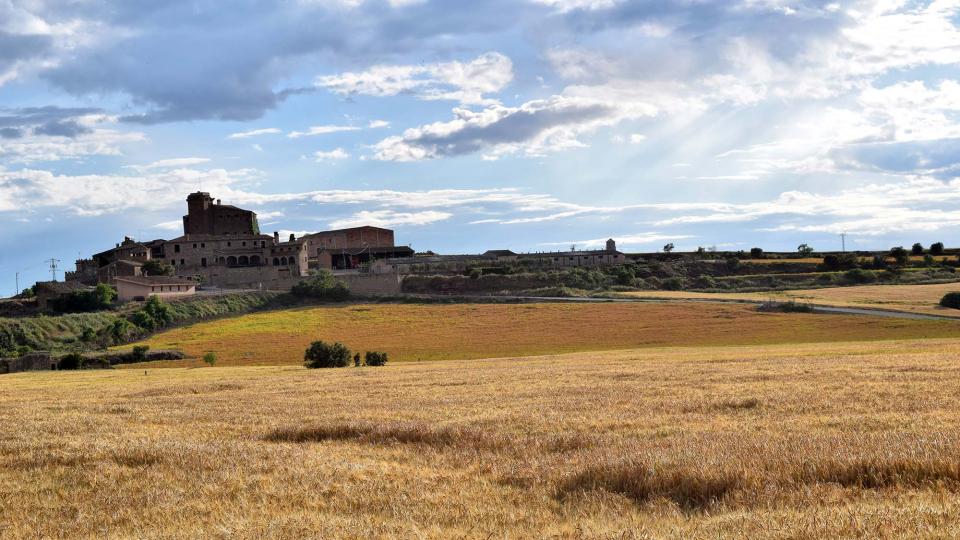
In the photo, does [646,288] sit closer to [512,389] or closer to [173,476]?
[512,389]

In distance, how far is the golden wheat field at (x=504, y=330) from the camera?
71438mm

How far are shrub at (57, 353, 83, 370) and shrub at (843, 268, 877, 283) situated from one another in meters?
106

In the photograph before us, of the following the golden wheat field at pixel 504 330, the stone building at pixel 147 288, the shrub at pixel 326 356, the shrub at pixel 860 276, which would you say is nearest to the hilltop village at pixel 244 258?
the stone building at pixel 147 288

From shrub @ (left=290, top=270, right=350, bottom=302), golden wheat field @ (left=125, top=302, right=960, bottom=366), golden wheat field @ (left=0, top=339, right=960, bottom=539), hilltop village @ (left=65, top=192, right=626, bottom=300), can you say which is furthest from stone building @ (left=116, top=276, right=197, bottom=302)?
golden wheat field @ (left=0, top=339, right=960, bottom=539)

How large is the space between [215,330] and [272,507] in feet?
301

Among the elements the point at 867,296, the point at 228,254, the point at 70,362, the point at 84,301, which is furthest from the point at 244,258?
the point at 867,296

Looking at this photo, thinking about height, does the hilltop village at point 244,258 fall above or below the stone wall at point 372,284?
above

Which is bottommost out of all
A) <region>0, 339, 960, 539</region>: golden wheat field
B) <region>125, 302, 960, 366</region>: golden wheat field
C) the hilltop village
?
<region>125, 302, 960, 366</region>: golden wheat field

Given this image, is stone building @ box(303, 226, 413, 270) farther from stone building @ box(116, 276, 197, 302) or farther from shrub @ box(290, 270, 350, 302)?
stone building @ box(116, 276, 197, 302)

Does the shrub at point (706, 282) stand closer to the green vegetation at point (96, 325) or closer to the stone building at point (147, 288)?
the green vegetation at point (96, 325)

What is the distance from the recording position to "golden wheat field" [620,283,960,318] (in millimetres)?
92312

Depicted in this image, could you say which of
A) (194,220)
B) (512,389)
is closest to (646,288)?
(194,220)

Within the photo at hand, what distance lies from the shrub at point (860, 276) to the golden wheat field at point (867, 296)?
808cm

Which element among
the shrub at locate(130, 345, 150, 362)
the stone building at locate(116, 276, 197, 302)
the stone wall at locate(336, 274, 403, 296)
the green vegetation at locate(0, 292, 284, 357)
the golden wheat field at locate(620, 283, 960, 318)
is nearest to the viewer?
the shrub at locate(130, 345, 150, 362)
